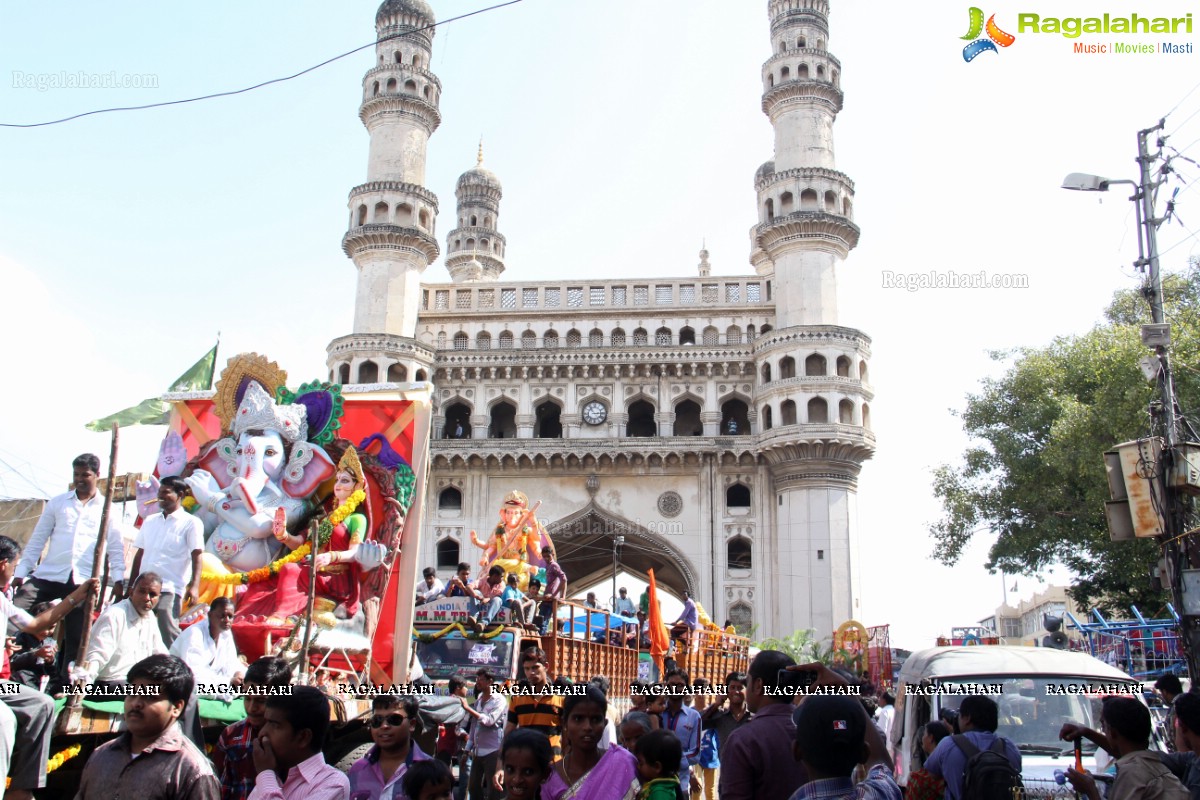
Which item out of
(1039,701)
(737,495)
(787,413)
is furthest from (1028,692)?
(737,495)

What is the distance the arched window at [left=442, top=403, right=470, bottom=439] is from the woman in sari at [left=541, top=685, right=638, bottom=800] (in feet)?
112

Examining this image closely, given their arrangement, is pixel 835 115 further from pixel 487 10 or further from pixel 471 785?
pixel 471 785

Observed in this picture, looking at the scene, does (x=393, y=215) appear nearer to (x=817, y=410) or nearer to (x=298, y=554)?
(x=817, y=410)

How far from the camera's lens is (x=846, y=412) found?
35.8 metres

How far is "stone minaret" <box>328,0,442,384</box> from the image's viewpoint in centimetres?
3678

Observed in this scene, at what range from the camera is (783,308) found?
3731 centimetres

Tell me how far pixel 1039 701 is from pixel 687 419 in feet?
106

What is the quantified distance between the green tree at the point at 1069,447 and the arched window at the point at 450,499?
16217 mm

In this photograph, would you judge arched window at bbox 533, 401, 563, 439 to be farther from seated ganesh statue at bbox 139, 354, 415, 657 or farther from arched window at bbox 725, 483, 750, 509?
seated ganesh statue at bbox 139, 354, 415, 657

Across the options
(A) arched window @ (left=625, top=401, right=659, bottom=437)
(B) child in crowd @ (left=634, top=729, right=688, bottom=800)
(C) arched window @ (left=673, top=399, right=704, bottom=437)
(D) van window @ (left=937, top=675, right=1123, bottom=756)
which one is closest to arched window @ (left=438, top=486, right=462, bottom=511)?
(A) arched window @ (left=625, top=401, right=659, bottom=437)

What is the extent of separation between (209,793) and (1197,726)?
4320mm

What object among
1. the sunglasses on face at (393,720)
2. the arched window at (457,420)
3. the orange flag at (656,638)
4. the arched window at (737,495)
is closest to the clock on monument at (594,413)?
the arched window at (457,420)

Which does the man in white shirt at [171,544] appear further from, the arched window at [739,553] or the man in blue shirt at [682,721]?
the arched window at [739,553]

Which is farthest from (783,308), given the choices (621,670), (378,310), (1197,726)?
(1197,726)
